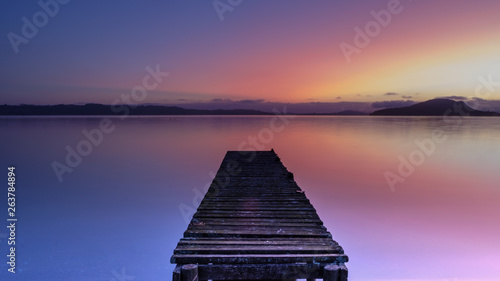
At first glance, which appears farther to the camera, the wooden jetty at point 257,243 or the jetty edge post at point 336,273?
the wooden jetty at point 257,243

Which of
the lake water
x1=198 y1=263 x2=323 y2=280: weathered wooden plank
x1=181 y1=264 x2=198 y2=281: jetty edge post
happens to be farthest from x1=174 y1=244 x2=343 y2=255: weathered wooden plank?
the lake water

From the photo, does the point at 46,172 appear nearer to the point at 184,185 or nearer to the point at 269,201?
the point at 184,185

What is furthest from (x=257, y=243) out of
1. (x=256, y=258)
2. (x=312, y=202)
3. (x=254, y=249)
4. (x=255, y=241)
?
(x=312, y=202)

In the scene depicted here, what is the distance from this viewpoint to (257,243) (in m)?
4.54

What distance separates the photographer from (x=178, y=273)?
368cm

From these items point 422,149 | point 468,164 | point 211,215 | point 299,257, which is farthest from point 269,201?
point 422,149

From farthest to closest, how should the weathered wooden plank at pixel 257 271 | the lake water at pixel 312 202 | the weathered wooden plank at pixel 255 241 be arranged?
the lake water at pixel 312 202 < the weathered wooden plank at pixel 255 241 < the weathered wooden plank at pixel 257 271

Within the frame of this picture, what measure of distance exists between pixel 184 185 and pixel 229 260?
1557cm

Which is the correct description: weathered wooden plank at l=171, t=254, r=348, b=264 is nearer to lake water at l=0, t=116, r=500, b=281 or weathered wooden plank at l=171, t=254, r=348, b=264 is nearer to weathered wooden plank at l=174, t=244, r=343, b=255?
weathered wooden plank at l=174, t=244, r=343, b=255

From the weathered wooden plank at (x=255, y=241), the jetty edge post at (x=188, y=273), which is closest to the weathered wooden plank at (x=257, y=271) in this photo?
the jetty edge post at (x=188, y=273)

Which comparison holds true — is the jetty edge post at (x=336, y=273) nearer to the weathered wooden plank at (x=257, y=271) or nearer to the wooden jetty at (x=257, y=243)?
the wooden jetty at (x=257, y=243)

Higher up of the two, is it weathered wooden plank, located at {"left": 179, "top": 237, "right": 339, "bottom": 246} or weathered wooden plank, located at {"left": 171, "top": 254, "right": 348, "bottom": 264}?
weathered wooden plank, located at {"left": 179, "top": 237, "right": 339, "bottom": 246}

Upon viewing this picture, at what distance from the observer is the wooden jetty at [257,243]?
395 cm

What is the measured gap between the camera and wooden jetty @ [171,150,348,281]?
13.0ft
